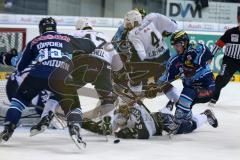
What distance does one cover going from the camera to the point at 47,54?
4.46 metres

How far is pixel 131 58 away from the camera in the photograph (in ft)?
20.1

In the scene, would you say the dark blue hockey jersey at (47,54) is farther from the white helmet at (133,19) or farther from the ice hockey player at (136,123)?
the white helmet at (133,19)

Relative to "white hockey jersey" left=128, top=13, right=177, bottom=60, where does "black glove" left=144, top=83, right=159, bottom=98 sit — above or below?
below

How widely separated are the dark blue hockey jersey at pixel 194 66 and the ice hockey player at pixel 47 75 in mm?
1046

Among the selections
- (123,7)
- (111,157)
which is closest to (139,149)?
(111,157)

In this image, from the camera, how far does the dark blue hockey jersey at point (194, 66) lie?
5.13 meters

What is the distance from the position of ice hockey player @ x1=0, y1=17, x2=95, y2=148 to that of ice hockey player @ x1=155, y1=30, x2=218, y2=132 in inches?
38.5

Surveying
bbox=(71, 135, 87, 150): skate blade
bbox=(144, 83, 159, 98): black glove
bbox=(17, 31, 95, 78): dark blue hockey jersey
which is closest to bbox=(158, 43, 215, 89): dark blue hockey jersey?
bbox=(144, 83, 159, 98): black glove

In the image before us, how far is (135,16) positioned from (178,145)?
152cm

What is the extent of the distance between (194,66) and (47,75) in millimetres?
1274

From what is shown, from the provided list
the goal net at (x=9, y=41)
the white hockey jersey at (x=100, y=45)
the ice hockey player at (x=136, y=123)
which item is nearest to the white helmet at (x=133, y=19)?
the white hockey jersey at (x=100, y=45)

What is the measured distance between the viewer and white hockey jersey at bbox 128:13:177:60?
19.7ft

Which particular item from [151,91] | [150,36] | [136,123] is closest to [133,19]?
[150,36]

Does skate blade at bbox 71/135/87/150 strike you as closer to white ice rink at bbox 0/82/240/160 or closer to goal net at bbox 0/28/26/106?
white ice rink at bbox 0/82/240/160
